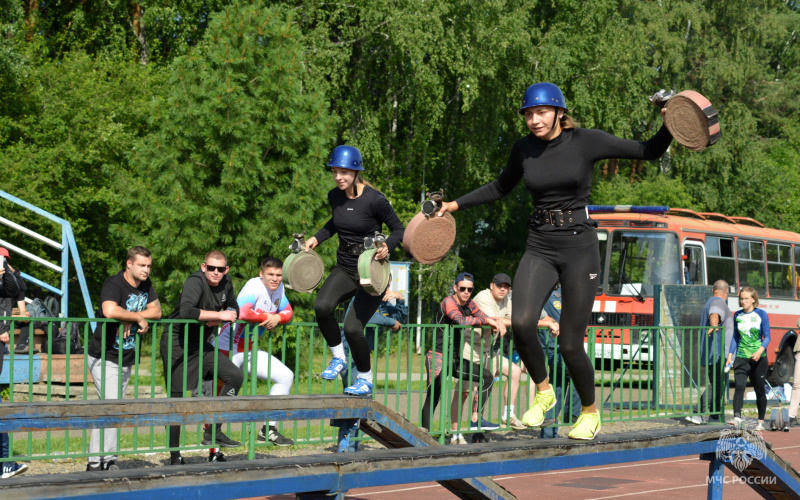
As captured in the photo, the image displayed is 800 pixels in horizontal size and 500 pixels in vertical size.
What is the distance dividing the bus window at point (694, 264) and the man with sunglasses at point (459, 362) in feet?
34.0

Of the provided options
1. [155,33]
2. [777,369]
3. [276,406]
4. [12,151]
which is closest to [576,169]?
[276,406]

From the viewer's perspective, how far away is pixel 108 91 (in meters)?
24.4

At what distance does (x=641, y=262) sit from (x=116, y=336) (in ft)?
43.6

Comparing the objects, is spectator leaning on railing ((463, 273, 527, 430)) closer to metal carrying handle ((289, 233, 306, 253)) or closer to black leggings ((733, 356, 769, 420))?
metal carrying handle ((289, 233, 306, 253))

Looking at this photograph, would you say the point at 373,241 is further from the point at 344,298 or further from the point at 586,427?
the point at 586,427

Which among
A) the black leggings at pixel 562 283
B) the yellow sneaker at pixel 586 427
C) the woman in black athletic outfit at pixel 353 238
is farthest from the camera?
the woman in black athletic outfit at pixel 353 238

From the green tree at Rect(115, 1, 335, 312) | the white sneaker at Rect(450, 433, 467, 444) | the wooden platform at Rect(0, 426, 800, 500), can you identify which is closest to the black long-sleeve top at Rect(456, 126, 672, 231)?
the wooden platform at Rect(0, 426, 800, 500)

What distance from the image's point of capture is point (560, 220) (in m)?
5.24

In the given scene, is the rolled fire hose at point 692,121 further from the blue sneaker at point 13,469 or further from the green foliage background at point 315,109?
the green foliage background at point 315,109

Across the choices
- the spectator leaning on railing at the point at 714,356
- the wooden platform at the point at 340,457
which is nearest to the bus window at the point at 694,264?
the spectator leaning on railing at the point at 714,356

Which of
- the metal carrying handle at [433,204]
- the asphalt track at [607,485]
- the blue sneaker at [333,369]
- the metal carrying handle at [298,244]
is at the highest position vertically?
the metal carrying handle at [433,204]

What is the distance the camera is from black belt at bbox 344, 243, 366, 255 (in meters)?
6.80

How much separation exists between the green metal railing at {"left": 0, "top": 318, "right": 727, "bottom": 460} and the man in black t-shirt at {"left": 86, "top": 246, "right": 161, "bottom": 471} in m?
0.04

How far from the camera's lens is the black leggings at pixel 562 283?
5.23m
